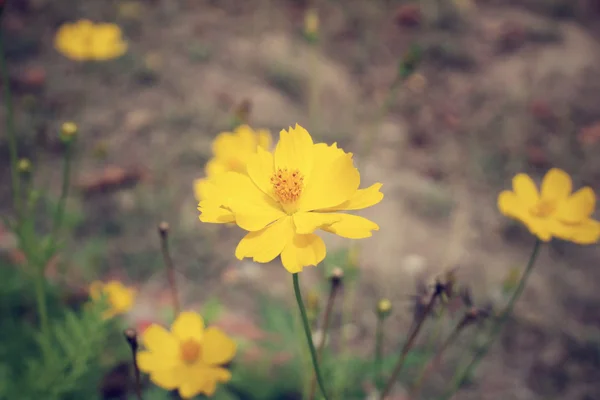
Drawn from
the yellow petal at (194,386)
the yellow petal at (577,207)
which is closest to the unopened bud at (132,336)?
the yellow petal at (194,386)

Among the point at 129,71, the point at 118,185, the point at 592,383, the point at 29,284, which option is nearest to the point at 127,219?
the point at 118,185

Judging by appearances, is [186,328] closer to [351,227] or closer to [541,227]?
[351,227]

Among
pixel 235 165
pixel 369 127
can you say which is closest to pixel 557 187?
pixel 235 165

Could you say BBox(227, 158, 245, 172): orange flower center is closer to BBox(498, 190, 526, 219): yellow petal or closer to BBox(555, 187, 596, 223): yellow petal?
BBox(498, 190, 526, 219): yellow petal

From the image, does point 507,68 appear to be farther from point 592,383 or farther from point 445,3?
point 592,383

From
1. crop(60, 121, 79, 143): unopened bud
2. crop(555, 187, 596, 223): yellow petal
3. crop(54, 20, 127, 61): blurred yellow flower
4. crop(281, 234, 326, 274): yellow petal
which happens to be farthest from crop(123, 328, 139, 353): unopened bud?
crop(54, 20, 127, 61): blurred yellow flower

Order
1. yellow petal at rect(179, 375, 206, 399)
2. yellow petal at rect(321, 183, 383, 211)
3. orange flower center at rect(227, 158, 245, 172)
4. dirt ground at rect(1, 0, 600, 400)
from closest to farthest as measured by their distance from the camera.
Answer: yellow petal at rect(321, 183, 383, 211)
yellow petal at rect(179, 375, 206, 399)
orange flower center at rect(227, 158, 245, 172)
dirt ground at rect(1, 0, 600, 400)
